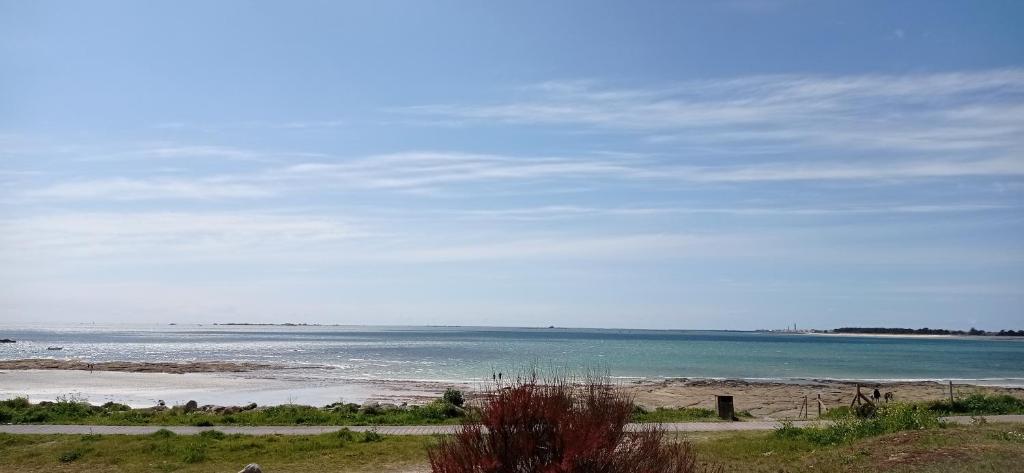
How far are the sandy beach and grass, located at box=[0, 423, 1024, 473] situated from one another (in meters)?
15.7

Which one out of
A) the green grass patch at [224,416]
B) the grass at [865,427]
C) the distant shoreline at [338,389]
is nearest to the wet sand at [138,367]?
the distant shoreline at [338,389]

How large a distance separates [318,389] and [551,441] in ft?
127

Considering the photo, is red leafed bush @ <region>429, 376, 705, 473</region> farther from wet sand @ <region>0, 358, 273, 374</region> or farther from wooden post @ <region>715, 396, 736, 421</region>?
wet sand @ <region>0, 358, 273, 374</region>

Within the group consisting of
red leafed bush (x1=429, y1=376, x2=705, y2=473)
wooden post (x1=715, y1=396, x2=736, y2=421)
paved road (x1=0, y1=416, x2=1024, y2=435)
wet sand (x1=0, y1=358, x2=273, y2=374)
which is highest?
red leafed bush (x1=429, y1=376, x2=705, y2=473)

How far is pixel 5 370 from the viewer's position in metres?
57.5

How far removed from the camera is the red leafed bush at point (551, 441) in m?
5.58

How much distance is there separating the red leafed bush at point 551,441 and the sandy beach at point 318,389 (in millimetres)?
25285

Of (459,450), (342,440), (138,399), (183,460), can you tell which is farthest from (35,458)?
(138,399)

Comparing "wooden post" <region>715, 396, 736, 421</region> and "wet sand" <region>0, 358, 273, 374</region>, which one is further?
"wet sand" <region>0, 358, 273, 374</region>

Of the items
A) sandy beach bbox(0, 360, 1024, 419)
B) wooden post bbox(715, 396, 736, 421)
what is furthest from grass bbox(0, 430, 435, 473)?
sandy beach bbox(0, 360, 1024, 419)

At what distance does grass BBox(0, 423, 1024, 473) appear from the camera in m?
12.5

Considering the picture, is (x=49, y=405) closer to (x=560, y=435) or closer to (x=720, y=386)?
(x=560, y=435)

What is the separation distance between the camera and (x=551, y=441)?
18.8ft

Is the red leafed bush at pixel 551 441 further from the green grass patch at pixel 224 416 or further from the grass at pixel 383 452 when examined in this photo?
the green grass patch at pixel 224 416
